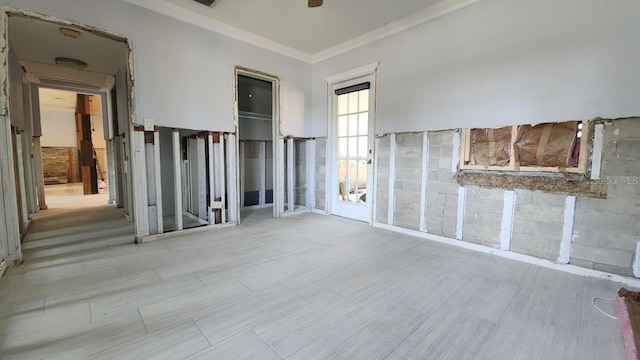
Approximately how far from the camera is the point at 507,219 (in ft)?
9.73

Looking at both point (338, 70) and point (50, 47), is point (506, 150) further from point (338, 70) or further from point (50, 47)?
point (50, 47)

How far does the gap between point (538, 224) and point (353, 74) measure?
3328 millimetres

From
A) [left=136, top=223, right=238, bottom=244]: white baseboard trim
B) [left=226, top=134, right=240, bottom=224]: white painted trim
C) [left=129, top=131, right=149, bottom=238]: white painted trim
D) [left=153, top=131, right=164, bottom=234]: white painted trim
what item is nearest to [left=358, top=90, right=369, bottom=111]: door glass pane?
[left=226, top=134, right=240, bottom=224]: white painted trim

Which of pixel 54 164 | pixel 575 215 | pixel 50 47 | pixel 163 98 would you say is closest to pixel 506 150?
pixel 575 215

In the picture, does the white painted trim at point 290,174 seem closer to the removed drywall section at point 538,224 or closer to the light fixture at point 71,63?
the removed drywall section at point 538,224

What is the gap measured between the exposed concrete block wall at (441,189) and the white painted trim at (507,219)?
0.51 meters

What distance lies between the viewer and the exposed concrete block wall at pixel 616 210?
2324mm

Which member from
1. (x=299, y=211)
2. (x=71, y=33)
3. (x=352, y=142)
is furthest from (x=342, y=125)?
(x=71, y=33)

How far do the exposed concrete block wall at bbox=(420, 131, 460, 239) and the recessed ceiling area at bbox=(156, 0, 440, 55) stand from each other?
1.76 meters

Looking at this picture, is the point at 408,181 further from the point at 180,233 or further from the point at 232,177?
the point at 180,233

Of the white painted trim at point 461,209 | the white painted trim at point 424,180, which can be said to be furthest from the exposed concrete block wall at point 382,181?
the white painted trim at point 461,209

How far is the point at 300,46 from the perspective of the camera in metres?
4.68

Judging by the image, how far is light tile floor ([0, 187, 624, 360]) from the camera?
153 cm

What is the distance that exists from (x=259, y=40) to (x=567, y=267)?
5.02 meters
